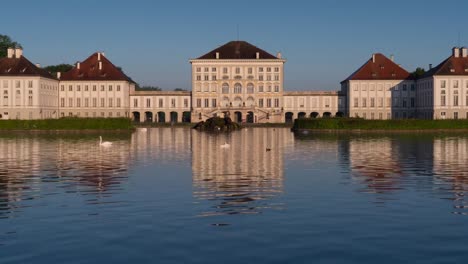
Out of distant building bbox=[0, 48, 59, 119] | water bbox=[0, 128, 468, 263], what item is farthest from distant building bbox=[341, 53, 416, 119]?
water bbox=[0, 128, 468, 263]

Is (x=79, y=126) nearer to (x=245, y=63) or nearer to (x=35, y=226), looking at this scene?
(x=245, y=63)

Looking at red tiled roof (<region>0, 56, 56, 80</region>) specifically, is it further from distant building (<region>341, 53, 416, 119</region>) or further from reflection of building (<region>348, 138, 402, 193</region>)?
reflection of building (<region>348, 138, 402, 193</region>)

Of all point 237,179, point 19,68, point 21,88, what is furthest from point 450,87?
point 237,179

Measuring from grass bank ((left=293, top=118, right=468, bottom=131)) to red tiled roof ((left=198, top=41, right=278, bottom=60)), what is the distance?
161 ft

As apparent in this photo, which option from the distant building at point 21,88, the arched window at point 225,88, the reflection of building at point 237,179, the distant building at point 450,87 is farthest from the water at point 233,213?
the arched window at point 225,88

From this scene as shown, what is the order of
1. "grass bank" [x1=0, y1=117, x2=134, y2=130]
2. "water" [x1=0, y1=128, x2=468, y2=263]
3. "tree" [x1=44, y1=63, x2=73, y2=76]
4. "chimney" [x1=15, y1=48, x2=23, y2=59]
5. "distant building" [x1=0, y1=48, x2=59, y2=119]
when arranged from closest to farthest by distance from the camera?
"water" [x1=0, y1=128, x2=468, y2=263] → "grass bank" [x1=0, y1=117, x2=134, y2=130] → "distant building" [x1=0, y1=48, x2=59, y2=119] → "chimney" [x1=15, y1=48, x2=23, y2=59] → "tree" [x1=44, y1=63, x2=73, y2=76]

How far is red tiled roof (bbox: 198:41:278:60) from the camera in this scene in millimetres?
136125

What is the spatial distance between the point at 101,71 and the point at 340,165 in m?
107

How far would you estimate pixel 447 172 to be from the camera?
99.8ft

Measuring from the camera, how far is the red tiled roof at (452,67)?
119 m

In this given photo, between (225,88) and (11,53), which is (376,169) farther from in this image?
(225,88)

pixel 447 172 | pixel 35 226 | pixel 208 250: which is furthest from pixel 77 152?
pixel 208 250

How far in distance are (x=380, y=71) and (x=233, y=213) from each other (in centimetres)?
11886

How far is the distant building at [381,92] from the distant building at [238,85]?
15.6m
